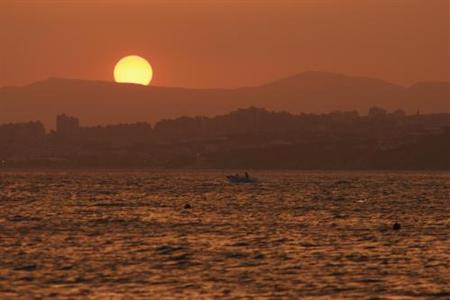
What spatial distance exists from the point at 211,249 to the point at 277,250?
487cm

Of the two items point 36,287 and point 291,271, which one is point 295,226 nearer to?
point 291,271

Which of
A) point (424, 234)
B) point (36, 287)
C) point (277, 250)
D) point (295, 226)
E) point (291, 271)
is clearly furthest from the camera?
point (295, 226)

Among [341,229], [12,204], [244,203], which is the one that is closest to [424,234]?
[341,229]

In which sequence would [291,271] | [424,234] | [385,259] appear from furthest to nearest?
[424,234], [385,259], [291,271]

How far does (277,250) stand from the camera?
257 feet

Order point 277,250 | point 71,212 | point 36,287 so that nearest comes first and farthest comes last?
point 36,287
point 277,250
point 71,212

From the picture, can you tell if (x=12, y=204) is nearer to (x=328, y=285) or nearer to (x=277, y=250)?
(x=277, y=250)

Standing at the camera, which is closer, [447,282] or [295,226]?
[447,282]

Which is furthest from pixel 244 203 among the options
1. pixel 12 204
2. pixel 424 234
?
pixel 424 234

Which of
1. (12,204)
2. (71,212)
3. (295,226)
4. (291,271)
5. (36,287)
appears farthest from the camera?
(12,204)

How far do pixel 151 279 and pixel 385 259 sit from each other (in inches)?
745

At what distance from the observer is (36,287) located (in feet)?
189

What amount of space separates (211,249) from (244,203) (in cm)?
7828

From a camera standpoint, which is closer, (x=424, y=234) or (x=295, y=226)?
(x=424, y=234)
